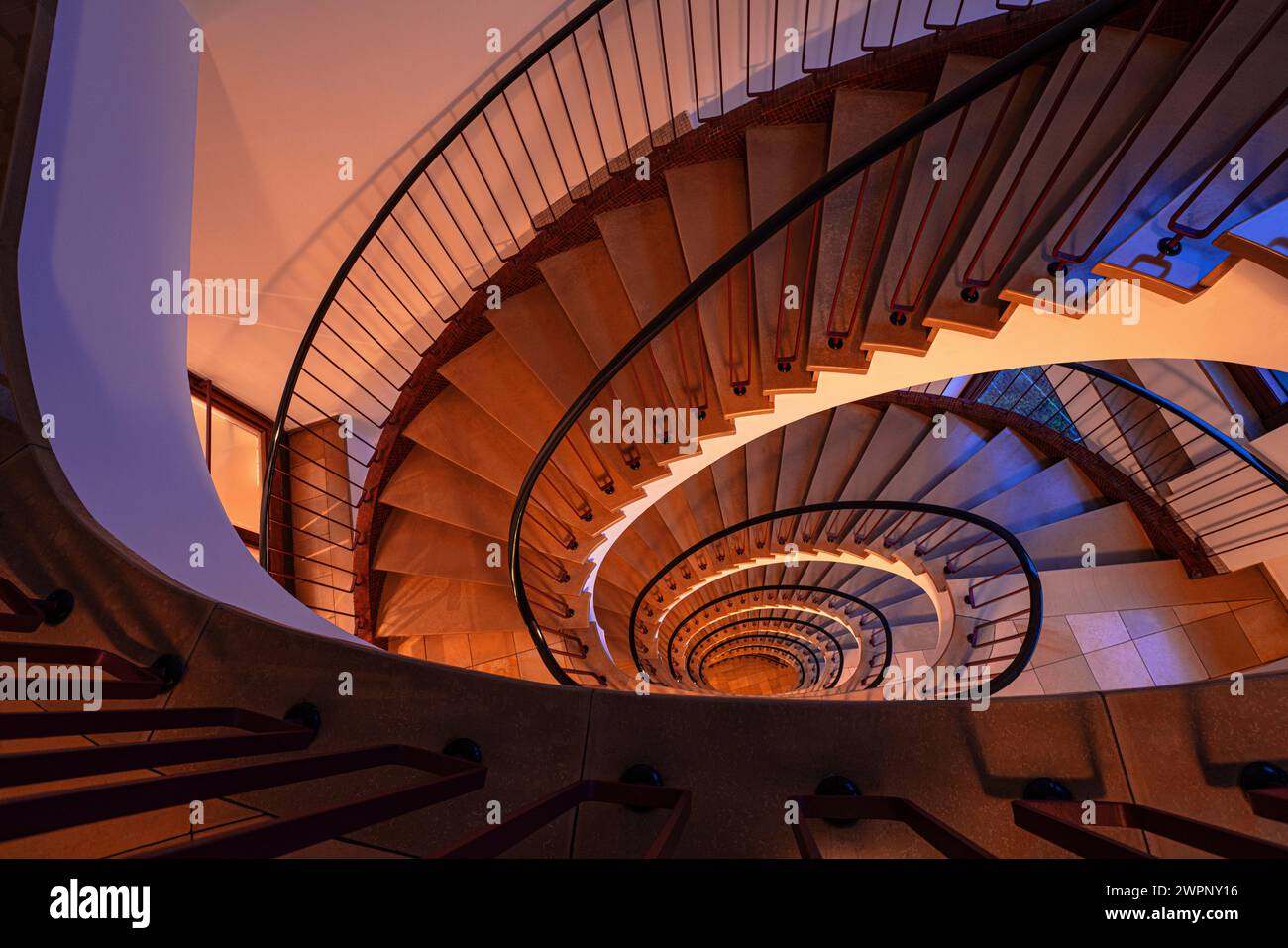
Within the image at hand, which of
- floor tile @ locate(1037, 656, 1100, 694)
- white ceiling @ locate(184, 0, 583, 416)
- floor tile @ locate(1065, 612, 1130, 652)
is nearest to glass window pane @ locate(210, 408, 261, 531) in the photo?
white ceiling @ locate(184, 0, 583, 416)

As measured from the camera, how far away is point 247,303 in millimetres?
5352

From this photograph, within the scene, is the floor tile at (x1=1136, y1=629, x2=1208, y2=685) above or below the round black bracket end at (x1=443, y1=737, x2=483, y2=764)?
below

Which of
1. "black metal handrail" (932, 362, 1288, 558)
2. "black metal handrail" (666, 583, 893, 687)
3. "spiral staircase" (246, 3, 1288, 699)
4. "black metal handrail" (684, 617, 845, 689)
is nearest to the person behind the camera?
"spiral staircase" (246, 3, 1288, 699)

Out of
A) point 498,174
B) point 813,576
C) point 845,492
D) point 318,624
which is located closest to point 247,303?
point 498,174

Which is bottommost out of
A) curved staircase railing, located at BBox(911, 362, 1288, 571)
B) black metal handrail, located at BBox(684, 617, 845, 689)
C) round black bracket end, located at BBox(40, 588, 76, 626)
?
black metal handrail, located at BBox(684, 617, 845, 689)

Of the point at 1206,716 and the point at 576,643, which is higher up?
the point at 1206,716

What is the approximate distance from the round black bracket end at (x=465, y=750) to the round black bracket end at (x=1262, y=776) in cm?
141

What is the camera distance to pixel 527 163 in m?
4.94

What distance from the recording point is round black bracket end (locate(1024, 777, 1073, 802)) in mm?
1215

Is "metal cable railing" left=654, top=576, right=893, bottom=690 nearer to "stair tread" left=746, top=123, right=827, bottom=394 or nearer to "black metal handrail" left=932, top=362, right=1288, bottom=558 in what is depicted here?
"black metal handrail" left=932, top=362, right=1288, bottom=558

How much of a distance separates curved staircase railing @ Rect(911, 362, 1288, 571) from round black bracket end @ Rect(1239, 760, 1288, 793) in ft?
14.1

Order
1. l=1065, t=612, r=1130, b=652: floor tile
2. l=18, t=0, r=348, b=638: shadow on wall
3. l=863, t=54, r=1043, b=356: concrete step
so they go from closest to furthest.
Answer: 1. l=18, t=0, r=348, b=638: shadow on wall
2. l=863, t=54, r=1043, b=356: concrete step
3. l=1065, t=612, r=1130, b=652: floor tile
